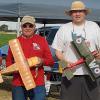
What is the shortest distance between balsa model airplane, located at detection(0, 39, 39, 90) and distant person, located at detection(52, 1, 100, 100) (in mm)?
365

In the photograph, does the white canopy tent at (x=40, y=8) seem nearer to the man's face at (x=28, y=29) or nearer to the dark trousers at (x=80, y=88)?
the man's face at (x=28, y=29)

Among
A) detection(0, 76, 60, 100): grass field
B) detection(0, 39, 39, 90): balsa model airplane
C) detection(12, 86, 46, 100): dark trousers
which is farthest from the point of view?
detection(0, 76, 60, 100): grass field

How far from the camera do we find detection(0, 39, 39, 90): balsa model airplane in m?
4.83

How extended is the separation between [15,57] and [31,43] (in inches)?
9.9

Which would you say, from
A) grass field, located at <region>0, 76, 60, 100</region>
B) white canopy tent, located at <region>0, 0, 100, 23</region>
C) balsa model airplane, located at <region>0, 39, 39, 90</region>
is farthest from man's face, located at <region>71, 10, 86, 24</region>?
grass field, located at <region>0, 76, 60, 100</region>

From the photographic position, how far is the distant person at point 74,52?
488 centimetres

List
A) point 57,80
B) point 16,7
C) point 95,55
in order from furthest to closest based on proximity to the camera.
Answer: point 57,80 → point 16,7 → point 95,55

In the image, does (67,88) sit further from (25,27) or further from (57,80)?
(57,80)

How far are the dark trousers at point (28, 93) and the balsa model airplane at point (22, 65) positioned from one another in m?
Result: 0.12

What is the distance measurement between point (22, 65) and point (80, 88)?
28.9 inches

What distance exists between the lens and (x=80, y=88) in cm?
493

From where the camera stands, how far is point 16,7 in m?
8.55

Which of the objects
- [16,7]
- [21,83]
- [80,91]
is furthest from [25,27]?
[16,7]

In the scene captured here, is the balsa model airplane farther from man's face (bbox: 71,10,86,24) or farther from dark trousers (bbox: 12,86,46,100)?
man's face (bbox: 71,10,86,24)
